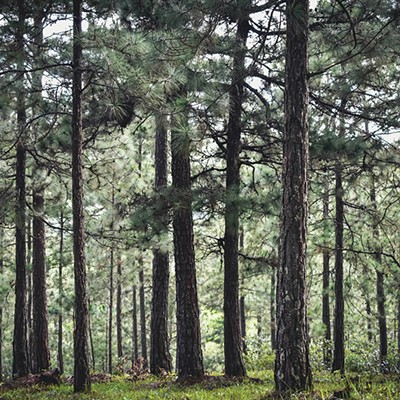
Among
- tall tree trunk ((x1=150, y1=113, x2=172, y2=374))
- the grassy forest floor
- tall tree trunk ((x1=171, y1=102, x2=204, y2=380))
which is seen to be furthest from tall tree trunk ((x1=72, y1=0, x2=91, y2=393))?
tall tree trunk ((x1=150, y1=113, x2=172, y2=374))

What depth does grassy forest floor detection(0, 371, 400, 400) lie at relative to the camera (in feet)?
16.8

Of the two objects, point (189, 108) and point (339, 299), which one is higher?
point (189, 108)

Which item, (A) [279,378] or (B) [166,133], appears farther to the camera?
(B) [166,133]

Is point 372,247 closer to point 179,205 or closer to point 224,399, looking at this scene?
point 179,205

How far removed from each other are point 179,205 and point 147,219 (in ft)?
3.19

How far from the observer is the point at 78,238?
8609 millimetres

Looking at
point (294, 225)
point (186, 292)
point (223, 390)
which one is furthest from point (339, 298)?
point (294, 225)

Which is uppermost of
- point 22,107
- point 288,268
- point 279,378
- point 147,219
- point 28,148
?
point 22,107

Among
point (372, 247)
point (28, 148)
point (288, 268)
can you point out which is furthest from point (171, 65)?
point (372, 247)

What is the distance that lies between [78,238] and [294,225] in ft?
14.3

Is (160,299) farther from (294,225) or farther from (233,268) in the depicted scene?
(294,225)

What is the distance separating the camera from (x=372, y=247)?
1432 centimetres

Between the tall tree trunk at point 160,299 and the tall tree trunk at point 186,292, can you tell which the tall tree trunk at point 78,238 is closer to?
the tall tree trunk at point 186,292

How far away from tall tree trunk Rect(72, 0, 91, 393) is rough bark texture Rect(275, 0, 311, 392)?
12.9 feet
